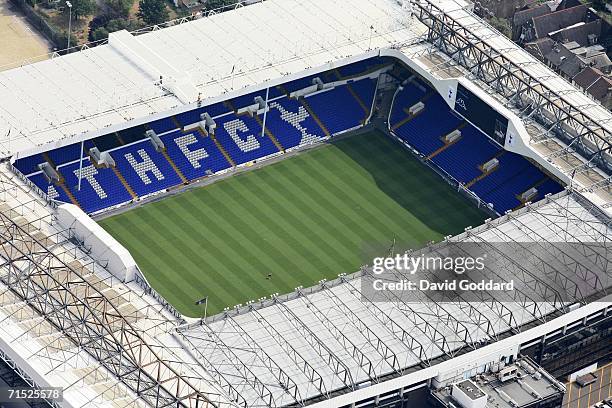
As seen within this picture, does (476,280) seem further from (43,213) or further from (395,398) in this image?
(43,213)

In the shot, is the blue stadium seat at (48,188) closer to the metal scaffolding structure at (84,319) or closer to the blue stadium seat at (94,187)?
the blue stadium seat at (94,187)

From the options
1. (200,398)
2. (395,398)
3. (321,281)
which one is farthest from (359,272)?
(200,398)

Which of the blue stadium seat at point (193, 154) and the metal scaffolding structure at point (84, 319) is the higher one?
the metal scaffolding structure at point (84, 319)

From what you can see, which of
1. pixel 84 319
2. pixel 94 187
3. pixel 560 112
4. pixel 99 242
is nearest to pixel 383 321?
pixel 84 319

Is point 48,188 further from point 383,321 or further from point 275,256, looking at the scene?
point 383,321

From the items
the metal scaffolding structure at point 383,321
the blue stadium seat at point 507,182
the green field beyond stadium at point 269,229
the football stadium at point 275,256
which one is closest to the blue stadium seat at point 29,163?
the football stadium at point 275,256
